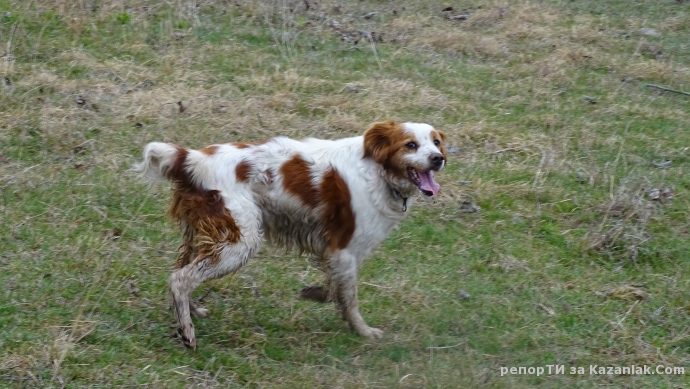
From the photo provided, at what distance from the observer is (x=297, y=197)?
502cm

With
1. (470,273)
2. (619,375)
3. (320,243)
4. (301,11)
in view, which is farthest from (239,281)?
(301,11)

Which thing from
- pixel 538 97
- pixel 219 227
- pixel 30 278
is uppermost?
pixel 219 227

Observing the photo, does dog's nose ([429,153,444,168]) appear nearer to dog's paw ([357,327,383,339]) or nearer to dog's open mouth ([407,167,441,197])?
dog's open mouth ([407,167,441,197])

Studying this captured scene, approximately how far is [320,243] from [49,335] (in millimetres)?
1525

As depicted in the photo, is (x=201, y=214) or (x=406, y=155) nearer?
(x=201, y=214)

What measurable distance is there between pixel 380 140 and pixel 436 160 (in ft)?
1.14

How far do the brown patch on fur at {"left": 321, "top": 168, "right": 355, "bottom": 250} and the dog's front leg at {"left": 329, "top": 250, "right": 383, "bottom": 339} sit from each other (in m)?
0.08

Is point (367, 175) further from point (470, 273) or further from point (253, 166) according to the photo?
point (470, 273)

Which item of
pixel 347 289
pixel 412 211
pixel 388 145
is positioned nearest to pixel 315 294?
pixel 347 289

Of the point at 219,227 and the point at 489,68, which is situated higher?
the point at 219,227

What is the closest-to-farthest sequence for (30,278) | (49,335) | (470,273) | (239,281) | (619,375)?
(49,335) < (619,375) < (30,278) < (239,281) < (470,273)

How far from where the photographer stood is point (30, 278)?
17.5 ft

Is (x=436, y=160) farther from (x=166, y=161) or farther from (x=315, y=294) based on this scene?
(x=166, y=161)

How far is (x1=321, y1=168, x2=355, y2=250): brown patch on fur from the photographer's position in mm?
5047
